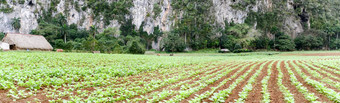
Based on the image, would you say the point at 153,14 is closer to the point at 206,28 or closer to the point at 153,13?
the point at 153,13

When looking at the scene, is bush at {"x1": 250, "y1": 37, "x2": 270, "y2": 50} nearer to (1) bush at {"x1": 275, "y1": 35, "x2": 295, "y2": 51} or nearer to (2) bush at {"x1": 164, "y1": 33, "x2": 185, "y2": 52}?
(1) bush at {"x1": 275, "y1": 35, "x2": 295, "y2": 51}

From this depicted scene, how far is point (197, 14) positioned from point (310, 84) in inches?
3099

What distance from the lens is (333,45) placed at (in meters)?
77.3

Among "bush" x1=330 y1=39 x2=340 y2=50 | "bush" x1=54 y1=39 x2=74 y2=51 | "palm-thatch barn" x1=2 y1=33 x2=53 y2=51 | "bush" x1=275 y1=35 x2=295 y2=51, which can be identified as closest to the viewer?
"palm-thatch barn" x1=2 y1=33 x2=53 y2=51

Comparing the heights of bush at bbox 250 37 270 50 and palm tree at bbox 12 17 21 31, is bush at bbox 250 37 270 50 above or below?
below

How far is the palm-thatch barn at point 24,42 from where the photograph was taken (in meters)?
39.7

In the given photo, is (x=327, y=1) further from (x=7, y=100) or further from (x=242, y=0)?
(x=7, y=100)

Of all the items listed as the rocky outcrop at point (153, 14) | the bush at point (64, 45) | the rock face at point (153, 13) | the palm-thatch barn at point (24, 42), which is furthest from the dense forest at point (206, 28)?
the palm-thatch barn at point (24, 42)

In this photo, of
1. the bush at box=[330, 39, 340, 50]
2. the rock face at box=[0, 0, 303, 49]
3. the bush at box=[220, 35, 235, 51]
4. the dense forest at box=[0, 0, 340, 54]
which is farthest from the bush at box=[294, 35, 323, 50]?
the bush at box=[220, 35, 235, 51]

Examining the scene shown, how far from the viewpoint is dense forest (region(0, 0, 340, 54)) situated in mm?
71125

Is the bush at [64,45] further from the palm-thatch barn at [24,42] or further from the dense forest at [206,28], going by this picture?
the dense forest at [206,28]

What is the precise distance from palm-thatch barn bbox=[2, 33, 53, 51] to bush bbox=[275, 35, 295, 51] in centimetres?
7341

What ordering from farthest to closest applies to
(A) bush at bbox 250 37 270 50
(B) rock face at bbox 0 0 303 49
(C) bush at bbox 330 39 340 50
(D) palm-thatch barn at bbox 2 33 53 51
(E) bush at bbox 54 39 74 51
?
1. (B) rock face at bbox 0 0 303 49
2. (C) bush at bbox 330 39 340 50
3. (A) bush at bbox 250 37 270 50
4. (E) bush at bbox 54 39 74 51
5. (D) palm-thatch barn at bbox 2 33 53 51

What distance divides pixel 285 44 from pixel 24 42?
78477 mm
